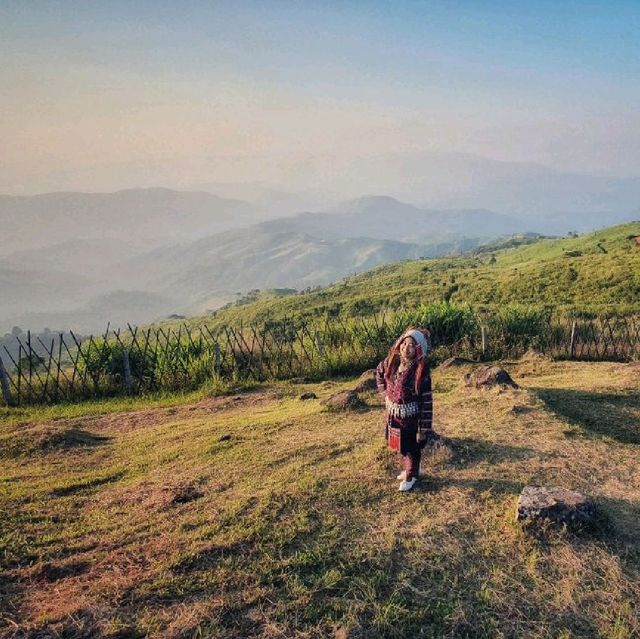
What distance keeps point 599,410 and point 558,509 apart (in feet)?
17.8

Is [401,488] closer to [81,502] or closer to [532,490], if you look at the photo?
[532,490]

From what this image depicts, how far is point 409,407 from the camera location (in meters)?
6.75

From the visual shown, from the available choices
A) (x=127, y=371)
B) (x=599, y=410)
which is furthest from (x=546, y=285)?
(x=127, y=371)

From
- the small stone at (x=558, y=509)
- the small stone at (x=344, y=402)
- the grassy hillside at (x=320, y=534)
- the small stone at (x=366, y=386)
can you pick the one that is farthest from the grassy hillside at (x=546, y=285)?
the small stone at (x=558, y=509)

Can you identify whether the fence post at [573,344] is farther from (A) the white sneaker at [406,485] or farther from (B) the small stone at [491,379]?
(A) the white sneaker at [406,485]

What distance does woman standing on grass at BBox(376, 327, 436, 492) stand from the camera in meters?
6.60

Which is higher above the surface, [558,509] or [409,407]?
[409,407]

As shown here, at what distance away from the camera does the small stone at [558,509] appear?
19.0 ft

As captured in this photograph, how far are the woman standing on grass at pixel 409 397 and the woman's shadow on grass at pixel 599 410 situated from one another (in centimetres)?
401

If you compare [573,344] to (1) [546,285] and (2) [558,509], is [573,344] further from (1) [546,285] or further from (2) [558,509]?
(1) [546,285]

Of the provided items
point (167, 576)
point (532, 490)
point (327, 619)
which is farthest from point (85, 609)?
point (532, 490)

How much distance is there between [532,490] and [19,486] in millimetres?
7295

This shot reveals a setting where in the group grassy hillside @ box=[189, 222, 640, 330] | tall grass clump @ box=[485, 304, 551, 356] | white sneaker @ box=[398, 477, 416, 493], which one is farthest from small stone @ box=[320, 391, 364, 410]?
grassy hillside @ box=[189, 222, 640, 330]

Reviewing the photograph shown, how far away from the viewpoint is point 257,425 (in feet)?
34.0
